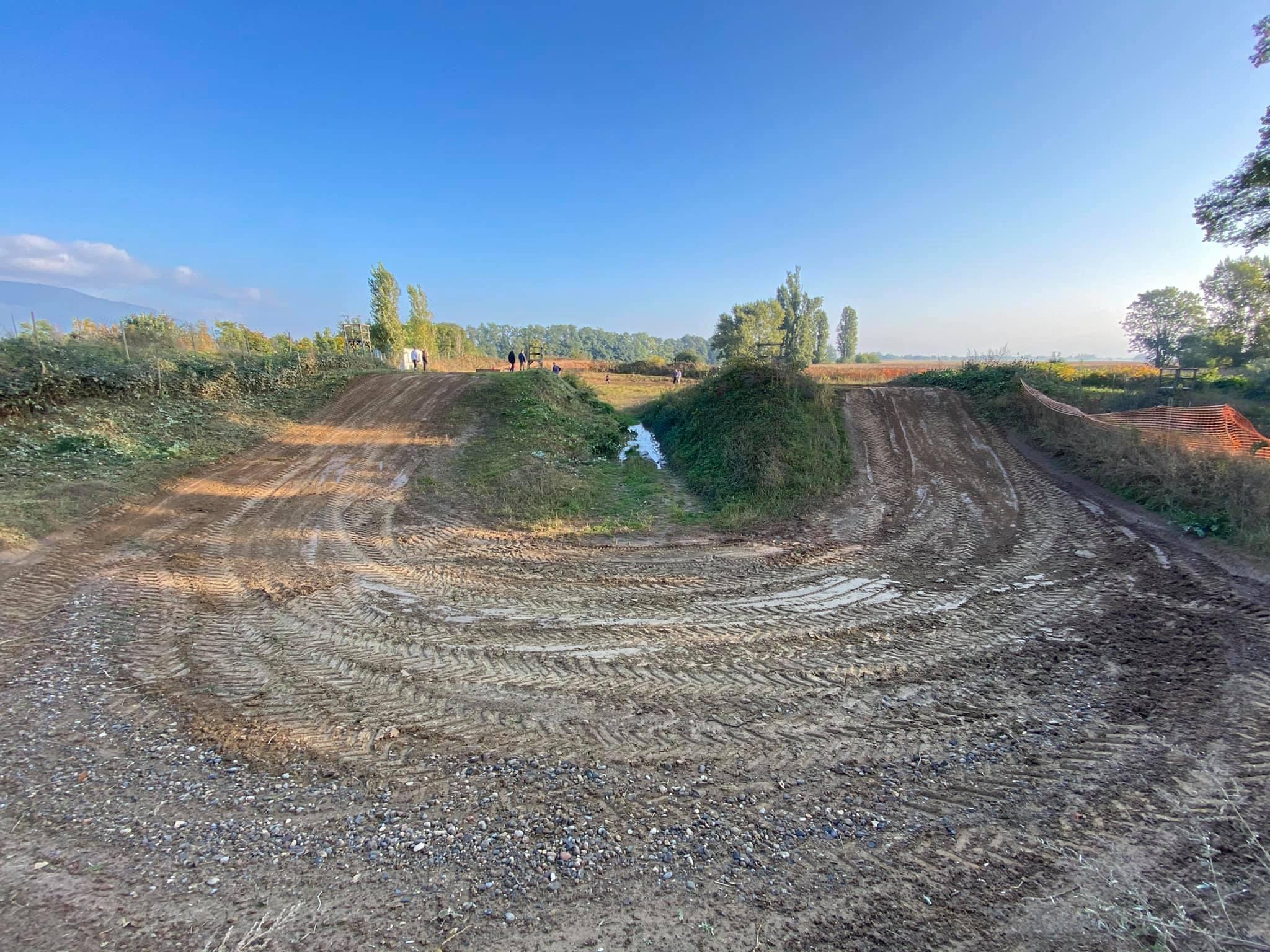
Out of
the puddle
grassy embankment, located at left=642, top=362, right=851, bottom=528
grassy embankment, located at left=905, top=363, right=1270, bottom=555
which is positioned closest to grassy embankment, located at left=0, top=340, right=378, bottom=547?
the puddle

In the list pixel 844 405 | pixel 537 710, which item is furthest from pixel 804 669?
pixel 844 405

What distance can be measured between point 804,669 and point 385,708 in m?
3.90

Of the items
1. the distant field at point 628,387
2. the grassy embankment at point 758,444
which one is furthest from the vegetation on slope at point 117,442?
the distant field at point 628,387

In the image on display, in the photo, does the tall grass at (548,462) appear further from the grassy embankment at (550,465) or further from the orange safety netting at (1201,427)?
the orange safety netting at (1201,427)

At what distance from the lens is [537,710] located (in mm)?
4297

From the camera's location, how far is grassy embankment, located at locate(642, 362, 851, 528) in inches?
415

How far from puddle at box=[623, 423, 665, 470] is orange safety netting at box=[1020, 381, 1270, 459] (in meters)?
11.2

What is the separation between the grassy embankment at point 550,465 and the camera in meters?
9.66

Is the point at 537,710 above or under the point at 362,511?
under

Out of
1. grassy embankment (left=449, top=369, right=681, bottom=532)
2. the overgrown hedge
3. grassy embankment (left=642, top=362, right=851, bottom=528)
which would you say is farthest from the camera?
the overgrown hedge

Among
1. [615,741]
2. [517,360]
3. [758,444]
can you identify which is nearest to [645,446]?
[758,444]

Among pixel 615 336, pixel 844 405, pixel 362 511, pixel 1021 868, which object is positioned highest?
pixel 615 336

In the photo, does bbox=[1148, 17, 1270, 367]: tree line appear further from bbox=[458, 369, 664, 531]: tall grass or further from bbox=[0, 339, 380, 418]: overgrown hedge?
bbox=[0, 339, 380, 418]: overgrown hedge

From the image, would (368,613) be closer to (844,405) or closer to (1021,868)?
Result: (1021,868)
